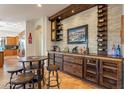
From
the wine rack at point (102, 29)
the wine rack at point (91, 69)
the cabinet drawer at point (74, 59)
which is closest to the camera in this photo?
the wine rack at point (91, 69)

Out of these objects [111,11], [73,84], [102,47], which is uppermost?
[111,11]

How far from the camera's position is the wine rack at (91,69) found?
4.35 m

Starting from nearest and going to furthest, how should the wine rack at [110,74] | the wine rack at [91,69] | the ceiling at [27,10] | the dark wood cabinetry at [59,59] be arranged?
the wine rack at [110,74], the wine rack at [91,69], the ceiling at [27,10], the dark wood cabinetry at [59,59]

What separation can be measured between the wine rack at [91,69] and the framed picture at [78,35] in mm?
1248

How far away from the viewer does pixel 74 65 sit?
18.1 feet

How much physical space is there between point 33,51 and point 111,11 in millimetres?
6205

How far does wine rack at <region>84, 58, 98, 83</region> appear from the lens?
435 cm

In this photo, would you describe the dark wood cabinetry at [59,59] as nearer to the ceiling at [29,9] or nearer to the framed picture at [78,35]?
the framed picture at [78,35]

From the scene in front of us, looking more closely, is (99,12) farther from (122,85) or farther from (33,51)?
(33,51)

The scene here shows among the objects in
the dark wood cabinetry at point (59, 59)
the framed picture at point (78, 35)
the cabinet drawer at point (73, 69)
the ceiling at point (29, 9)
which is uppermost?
the ceiling at point (29, 9)

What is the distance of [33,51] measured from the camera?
9711 millimetres

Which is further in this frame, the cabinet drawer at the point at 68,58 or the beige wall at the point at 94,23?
the cabinet drawer at the point at 68,58

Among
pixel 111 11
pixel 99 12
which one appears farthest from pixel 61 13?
pixel 111 11

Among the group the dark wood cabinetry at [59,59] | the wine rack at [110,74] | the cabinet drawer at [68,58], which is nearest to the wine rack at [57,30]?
the dark wood cabinetry at [59,59]
